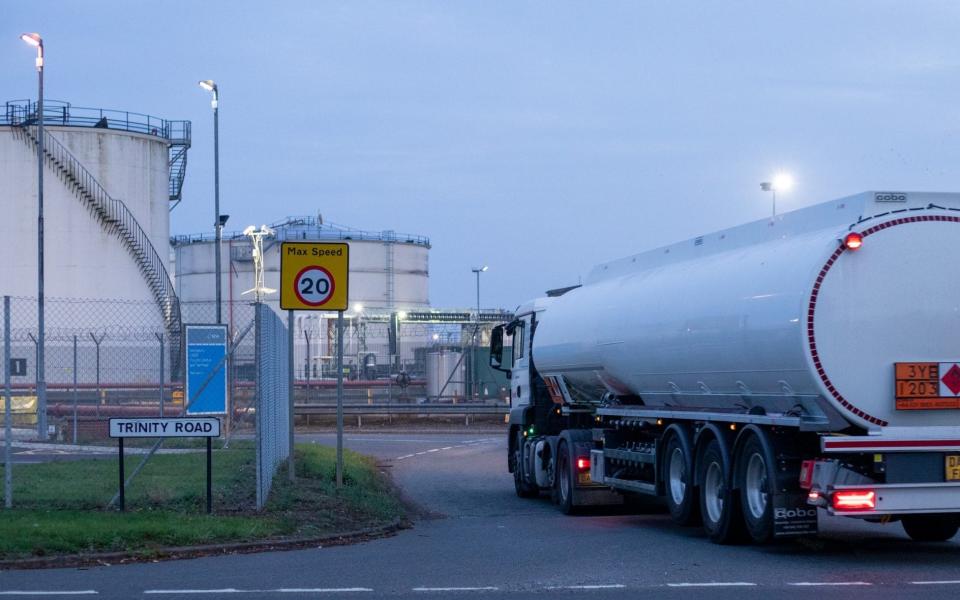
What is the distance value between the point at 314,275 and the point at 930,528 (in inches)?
343

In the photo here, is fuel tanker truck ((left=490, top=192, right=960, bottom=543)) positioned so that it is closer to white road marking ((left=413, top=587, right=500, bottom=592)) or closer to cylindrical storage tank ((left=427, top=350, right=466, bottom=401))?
white road marking ((left=413, top=587, right=500, bottom=592))

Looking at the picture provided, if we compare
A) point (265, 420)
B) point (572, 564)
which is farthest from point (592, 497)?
point (572, 564)

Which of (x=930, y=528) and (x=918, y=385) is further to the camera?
(x=930, y=528)

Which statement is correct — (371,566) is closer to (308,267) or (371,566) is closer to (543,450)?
(308,267)

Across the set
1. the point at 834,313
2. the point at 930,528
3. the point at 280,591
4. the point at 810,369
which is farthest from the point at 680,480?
the point at 280,591

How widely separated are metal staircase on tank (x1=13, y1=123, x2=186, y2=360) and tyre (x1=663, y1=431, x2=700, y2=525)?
1316 inches

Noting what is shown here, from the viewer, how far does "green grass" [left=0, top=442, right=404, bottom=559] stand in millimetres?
12758

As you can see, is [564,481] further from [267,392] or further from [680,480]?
[267,392]

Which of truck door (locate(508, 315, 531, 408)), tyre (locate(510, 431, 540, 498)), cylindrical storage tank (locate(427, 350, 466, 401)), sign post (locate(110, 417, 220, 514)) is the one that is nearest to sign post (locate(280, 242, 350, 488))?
sign post (locate(110, 417, 220, 514))

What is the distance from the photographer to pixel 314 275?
18.4 m

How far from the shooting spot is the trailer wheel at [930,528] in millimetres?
13812

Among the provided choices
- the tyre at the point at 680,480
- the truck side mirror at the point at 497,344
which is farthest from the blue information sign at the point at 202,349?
the tyre at the point at 680,480

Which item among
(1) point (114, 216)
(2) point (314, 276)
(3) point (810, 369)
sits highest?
(1) point (114, 216)

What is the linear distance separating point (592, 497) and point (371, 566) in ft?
22.5
